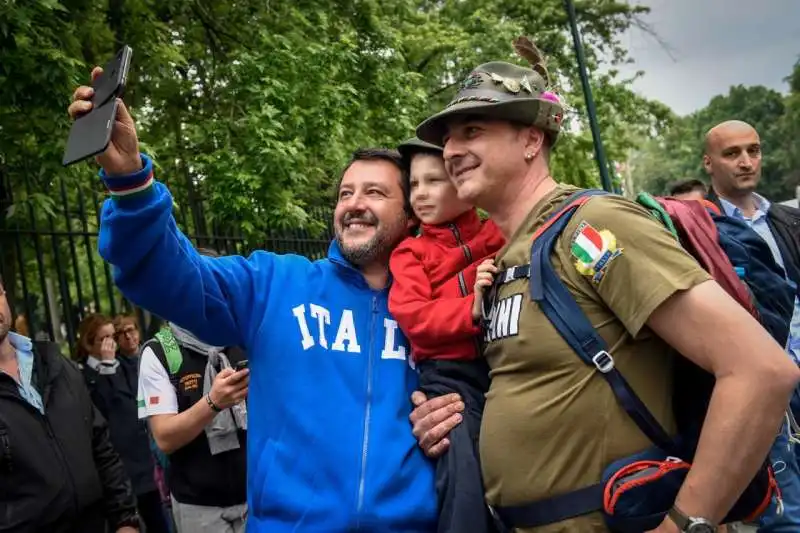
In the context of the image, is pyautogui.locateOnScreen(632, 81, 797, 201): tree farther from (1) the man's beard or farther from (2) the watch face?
(2) the watch face

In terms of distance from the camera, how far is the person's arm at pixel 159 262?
188 cm

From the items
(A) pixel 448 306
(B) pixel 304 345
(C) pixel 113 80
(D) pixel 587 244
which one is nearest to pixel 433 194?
(A) pixel 448 306

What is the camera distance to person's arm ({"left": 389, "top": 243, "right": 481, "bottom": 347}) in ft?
7.18

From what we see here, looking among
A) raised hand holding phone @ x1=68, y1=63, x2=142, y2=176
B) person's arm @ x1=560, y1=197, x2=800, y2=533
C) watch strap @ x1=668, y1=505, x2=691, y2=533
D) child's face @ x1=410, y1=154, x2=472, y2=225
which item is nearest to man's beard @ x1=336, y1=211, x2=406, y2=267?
child's face @ x1=410, y1=154, x2=472, y2=225

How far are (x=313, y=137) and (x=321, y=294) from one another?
5.69 meters

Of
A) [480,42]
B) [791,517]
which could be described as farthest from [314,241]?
[791,517]

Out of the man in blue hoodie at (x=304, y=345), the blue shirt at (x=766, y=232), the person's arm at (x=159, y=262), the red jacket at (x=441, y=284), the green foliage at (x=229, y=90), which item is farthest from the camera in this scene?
the green foliage at (x=229, y=90)

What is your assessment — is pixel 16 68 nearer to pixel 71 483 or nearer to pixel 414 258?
pixel 71 483

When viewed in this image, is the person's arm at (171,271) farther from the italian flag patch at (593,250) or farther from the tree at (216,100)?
the tree at (216,100)

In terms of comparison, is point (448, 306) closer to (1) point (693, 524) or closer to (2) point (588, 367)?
(2) point (588, 367)

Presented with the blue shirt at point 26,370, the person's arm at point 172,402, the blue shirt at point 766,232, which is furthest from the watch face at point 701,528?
the blue shirt at point 26,370

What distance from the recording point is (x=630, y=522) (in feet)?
5.79

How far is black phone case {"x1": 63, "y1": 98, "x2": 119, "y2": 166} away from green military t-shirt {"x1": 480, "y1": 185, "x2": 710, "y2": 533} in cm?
113

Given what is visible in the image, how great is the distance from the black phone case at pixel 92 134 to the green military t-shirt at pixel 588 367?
113cm
